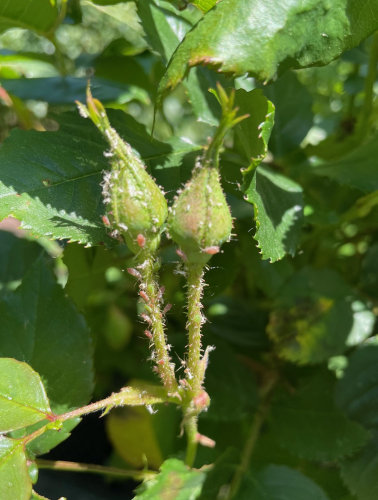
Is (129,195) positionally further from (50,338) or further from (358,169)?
(358,169)

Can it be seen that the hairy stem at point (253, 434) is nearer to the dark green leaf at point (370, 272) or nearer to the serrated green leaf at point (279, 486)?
the serrated green leaf at point (279, 486)

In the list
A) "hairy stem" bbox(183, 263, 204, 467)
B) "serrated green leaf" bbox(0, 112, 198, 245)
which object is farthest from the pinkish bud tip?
"serrated green leaf" bbox(0, 112, 198, 245)

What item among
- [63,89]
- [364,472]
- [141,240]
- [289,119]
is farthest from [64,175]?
[364,472]

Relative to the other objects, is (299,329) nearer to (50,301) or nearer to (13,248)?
(50,301)

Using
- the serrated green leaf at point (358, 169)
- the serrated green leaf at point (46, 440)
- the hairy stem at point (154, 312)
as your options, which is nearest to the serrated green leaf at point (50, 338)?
the serrated green leaf at point (46, 440)

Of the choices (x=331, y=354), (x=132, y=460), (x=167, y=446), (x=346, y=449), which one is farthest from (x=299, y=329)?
(x=132, y=460)

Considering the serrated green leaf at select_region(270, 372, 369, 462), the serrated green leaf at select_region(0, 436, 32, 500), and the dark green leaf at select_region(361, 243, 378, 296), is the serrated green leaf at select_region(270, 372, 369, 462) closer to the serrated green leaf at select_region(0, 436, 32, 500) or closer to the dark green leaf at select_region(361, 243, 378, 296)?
the dark green leaf at select_region(361, 243, 378, 296)

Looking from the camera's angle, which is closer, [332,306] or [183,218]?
[183,218]

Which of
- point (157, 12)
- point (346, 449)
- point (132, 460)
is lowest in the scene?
point (132, 460)
